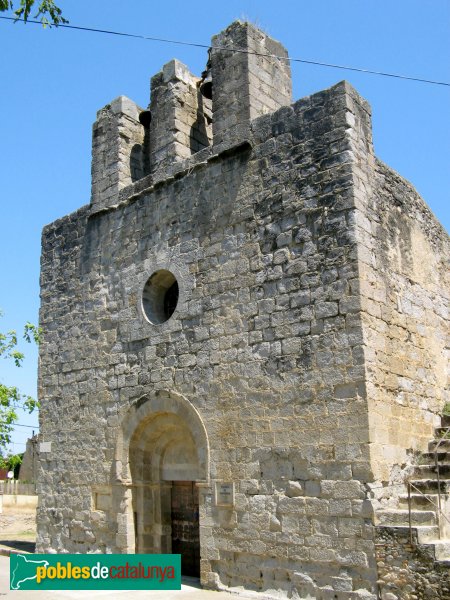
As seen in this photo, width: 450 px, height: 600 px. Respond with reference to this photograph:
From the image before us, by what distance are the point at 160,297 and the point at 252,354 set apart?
2150 millimetres

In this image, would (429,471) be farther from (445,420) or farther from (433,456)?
(445,420)

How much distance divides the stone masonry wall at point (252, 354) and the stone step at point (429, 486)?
68 cm

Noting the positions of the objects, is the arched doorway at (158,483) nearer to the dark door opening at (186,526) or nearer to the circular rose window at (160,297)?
the dark door opening at (186,526)

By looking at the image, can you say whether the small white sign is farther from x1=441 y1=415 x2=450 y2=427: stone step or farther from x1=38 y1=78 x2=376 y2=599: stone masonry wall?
x1=441 y1=415 x2=450 y2=427: stone step

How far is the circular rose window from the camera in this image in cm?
932

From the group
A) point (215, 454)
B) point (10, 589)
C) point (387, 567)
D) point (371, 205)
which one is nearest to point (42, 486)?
point (10, 589)

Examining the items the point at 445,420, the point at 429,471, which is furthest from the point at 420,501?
the point at 445,420

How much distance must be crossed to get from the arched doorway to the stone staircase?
2.85 m

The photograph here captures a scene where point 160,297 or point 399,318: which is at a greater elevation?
point 160,297

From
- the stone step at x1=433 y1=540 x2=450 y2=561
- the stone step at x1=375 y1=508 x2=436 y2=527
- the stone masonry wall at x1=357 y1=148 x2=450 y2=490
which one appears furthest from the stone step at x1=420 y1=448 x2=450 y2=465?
the stone step at x1=433 y1=540 x2=450 y2=561

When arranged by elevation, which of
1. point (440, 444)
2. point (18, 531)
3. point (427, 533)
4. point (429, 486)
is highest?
point (440, 444)

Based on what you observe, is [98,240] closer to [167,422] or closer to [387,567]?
[167,422]

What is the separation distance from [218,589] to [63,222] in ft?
20.8

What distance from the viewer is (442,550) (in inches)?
242
